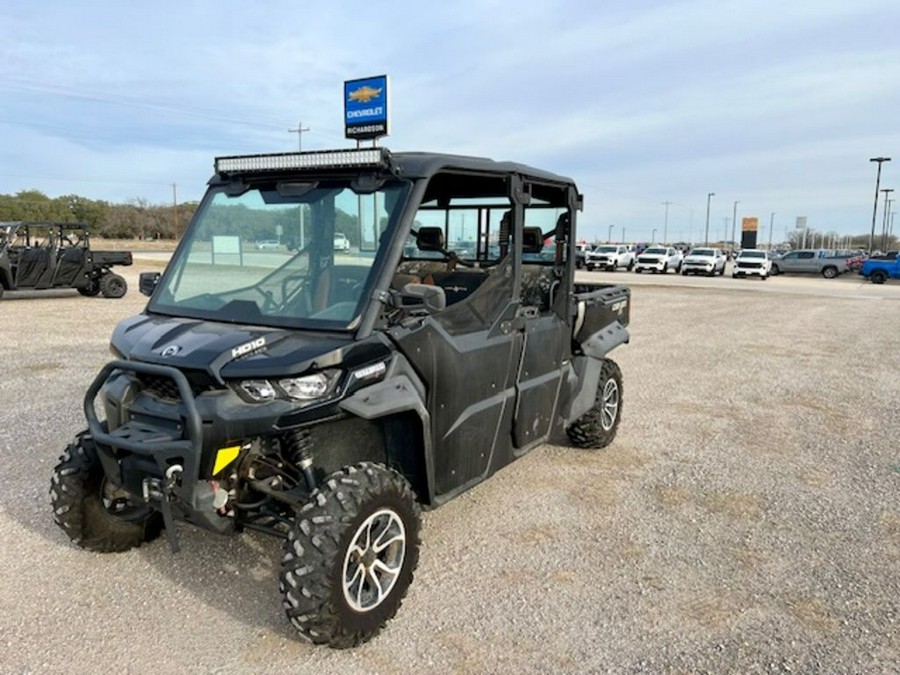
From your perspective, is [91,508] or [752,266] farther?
[752,266]

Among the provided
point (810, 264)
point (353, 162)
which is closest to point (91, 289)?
point (353, 162)

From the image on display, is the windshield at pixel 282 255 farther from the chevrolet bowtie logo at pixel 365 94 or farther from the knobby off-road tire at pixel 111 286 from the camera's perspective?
the chevrolet bowtie logo at pixel 365 94

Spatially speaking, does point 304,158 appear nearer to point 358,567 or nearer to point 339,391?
point 339,391

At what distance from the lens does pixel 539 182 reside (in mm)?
4461

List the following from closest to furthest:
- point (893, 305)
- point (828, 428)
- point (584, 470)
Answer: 1. point (584, 470)
2. point (828, 428)
3. point (893, 305)

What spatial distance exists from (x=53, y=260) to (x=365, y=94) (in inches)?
434

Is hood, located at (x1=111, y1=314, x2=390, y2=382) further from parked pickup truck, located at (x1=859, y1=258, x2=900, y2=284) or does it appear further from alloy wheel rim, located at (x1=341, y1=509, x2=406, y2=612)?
parked pickup truck, located at (x1=859, y1=258, x2=900, y2=284)

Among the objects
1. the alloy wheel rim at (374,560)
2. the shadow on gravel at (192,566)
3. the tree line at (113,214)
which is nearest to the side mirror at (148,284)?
the shadow on gravel at (192,566)

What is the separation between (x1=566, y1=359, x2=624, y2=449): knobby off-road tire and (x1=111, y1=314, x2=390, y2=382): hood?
2.86 m

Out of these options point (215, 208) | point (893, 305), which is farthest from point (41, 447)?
point (893, 305)

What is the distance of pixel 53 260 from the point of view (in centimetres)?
1666

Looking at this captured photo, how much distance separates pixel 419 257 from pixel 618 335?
86.0 inches

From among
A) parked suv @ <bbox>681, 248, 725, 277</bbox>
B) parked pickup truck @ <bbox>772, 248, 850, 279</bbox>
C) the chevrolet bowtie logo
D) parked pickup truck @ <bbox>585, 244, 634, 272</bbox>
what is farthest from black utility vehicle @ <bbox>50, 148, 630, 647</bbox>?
parked pickup truck @ <bbox>772, 248, 850, 279</bbox>

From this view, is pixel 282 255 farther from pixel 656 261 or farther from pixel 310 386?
pixel 656 261
